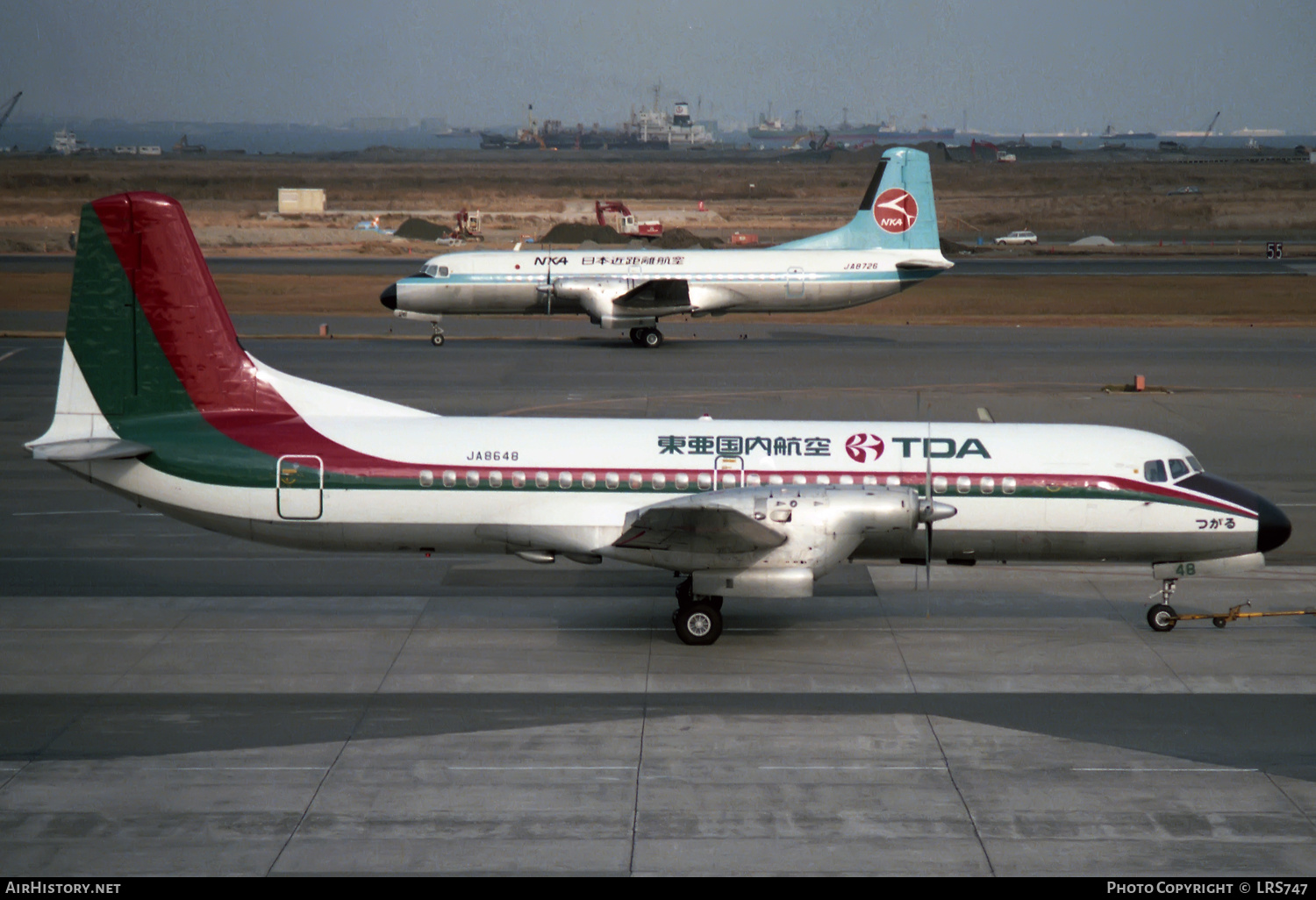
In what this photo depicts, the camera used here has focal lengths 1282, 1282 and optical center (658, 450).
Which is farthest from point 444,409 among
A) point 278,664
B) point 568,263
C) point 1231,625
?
point 1231,625

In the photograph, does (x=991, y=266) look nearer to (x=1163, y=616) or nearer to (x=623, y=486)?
(x=1163, y=616)

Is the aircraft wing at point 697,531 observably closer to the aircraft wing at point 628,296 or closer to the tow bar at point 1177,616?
the tow bar at point 1177,616

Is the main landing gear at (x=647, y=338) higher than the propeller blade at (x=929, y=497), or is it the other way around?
the main landing gear at (x=647, y=338)

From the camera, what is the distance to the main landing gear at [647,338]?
173 ft

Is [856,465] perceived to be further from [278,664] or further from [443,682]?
[278,664]

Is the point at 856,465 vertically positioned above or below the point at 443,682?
above

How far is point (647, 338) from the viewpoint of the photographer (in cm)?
5288

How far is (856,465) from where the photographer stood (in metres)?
20.5

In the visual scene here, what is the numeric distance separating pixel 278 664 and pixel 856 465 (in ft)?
30.8

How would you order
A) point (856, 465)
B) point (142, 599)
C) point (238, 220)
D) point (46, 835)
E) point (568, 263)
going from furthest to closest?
point (238, 220), point (568, 263), point (142, 599), point (856, 465), point (46, 835)

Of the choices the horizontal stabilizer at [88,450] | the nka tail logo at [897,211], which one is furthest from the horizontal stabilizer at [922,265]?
the horizontal stabilizer at [88,450]

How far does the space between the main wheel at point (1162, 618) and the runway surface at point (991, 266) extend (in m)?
57.9

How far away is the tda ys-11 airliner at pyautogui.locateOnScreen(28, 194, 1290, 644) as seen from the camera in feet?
65.7
